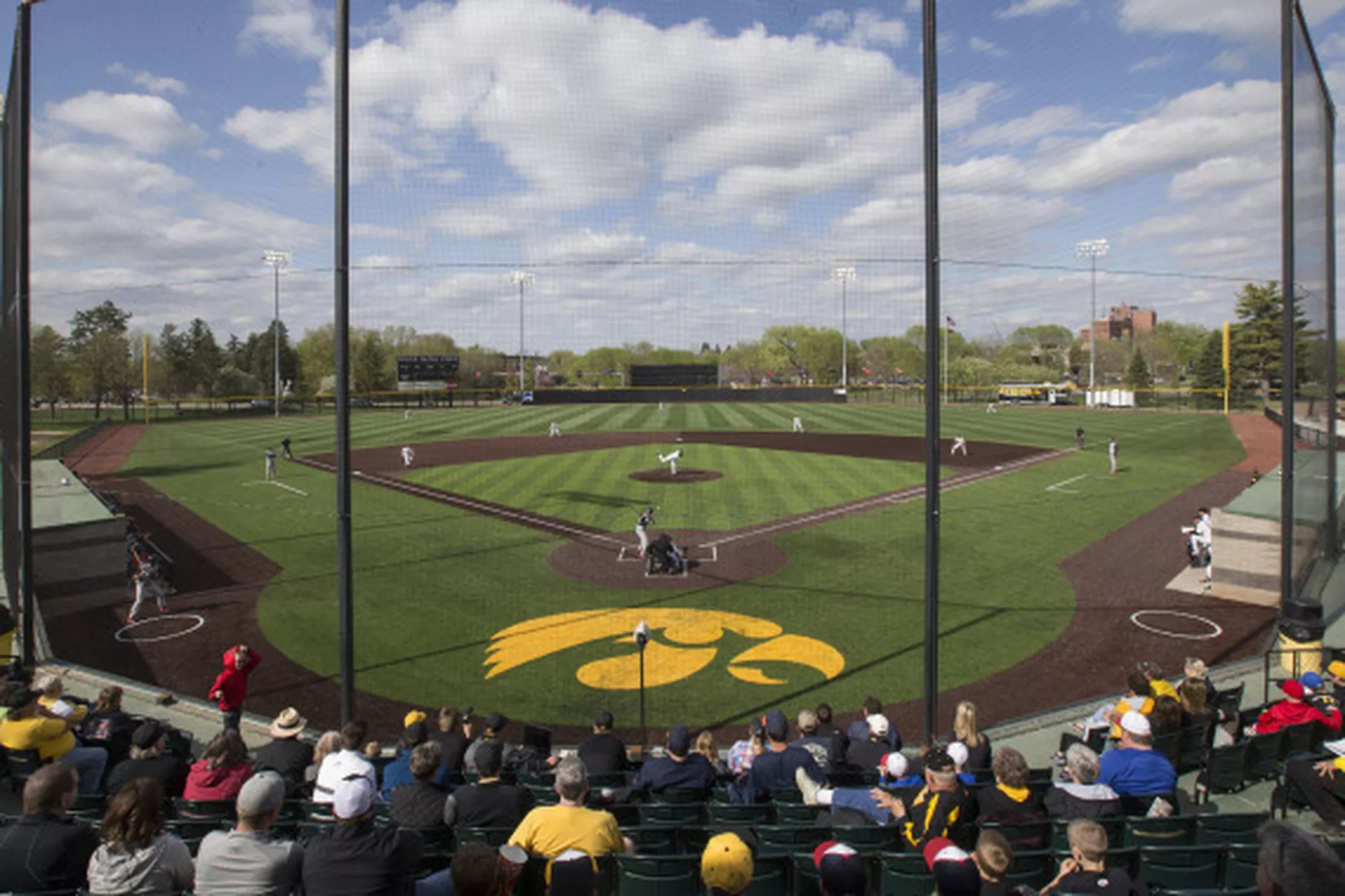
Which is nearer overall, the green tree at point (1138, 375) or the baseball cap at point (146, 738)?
the baseball cap at point (146, 738)

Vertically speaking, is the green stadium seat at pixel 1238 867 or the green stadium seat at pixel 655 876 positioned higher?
the green stadium seat at pixel 655 876

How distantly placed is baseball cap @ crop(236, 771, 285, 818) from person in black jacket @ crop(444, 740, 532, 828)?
136 cm

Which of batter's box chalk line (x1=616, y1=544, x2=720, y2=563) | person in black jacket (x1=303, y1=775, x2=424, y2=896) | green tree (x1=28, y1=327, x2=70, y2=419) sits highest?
green tree (x1=28, y1=327, x2=70, y2=419)

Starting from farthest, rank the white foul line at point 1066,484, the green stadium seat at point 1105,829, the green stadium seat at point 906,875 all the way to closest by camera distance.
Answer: the white foul line at point 1066,484 < the green stadium seat at point 1105,829 < the green stadium seat at point 906,875

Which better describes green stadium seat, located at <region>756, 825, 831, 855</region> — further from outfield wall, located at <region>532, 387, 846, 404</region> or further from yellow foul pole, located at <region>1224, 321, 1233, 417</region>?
yellow foul pole, located at <region>1224, 321, 1233, 417</region>

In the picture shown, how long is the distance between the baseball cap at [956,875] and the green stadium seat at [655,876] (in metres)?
1.37

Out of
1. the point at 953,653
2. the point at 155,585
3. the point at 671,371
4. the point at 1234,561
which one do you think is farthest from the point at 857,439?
the point at 155,585

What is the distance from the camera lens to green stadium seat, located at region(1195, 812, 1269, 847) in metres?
5.16

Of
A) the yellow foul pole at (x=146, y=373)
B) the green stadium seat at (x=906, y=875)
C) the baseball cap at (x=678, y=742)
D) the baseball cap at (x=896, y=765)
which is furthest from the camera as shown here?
the yellow foul pole at (x=146, y=373)

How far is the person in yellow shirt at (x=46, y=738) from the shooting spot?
6.13m

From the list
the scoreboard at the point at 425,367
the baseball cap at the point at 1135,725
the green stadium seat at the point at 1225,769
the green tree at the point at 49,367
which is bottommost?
the green stadium seat at the point at 1225,769

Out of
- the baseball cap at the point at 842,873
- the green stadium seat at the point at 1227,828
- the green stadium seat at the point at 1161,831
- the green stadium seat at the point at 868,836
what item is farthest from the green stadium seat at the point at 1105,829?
the baseball cap at the point at 842,873

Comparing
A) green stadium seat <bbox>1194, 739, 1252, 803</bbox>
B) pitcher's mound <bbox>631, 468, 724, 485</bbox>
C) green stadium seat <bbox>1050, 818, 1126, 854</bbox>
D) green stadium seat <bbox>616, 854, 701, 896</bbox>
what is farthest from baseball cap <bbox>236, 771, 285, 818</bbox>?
pitcher's mound <bbox>631, 468, 724, 485</bbox>

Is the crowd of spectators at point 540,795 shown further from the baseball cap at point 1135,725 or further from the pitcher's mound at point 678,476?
the pitcher's mound at point 678,476
